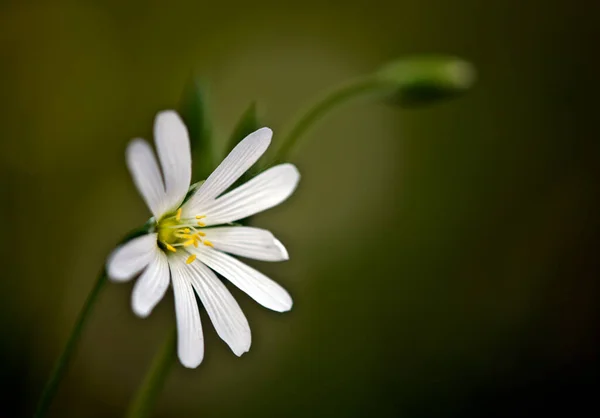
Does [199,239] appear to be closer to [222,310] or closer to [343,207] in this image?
[222,310]

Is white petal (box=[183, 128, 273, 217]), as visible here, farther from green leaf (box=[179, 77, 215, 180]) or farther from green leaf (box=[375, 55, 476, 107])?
green leaf (box=[375, 55, 476, 107])

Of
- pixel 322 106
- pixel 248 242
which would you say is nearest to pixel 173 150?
pixel 248 242

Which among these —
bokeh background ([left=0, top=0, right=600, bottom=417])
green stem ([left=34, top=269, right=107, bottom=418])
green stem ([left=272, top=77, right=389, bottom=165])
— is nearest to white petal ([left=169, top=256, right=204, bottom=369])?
green stem ([left=34, top=269, right=107, bottom=418])

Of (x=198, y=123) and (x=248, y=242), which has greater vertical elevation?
(x=198, y=123)

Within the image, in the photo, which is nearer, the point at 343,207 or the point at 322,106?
the point at 322,106

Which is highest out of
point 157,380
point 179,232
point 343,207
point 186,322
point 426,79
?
point 426,79

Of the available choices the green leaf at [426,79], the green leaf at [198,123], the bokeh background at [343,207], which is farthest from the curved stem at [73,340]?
the bokeh background at [343,207]
